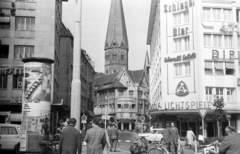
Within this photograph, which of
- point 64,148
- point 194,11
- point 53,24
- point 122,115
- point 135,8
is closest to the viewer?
point 64,148

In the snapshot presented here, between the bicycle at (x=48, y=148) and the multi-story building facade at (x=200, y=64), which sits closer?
the bicycle at (x=48, y=148)

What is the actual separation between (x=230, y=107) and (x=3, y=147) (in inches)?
1103

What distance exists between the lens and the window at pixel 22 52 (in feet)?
122

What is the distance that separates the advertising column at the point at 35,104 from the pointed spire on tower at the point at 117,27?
371ft

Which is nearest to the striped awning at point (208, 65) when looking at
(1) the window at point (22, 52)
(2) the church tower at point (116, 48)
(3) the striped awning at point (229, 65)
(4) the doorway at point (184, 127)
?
(3) the striped awning at point (229, 65)

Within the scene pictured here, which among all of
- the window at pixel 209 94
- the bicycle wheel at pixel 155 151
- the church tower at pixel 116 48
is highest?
the church tower at pixel 116 48

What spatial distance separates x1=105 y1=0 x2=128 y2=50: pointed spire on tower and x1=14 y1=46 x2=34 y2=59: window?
93241mm

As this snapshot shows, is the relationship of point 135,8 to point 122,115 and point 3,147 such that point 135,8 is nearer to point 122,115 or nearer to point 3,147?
point 3,147

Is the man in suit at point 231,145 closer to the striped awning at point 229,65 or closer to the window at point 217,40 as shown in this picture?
the striped awning at point 229,65

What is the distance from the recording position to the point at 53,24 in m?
38.5

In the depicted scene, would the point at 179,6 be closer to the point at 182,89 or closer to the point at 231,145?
the point at 182,89

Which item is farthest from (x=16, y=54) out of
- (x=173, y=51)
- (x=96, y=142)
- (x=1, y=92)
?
(x=96, y=142)

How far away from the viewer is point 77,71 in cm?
1446

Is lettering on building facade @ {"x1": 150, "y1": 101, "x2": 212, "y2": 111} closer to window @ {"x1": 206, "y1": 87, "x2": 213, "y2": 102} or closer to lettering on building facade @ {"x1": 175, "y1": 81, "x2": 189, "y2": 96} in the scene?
window @ {"x1": 206, "y1": 87, "x2": 213, "y2": 102}
